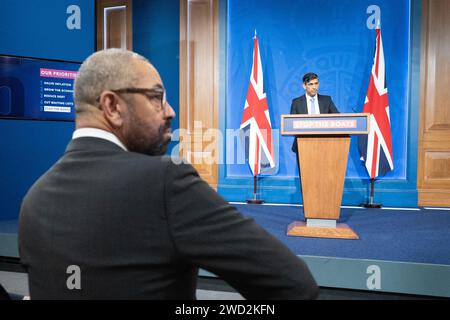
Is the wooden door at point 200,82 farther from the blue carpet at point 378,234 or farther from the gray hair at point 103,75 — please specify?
the gray hair at point 103,75

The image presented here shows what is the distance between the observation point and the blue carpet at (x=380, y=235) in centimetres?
239

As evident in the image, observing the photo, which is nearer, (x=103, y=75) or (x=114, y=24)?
(x=103, y=75)

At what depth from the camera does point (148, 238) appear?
609mm

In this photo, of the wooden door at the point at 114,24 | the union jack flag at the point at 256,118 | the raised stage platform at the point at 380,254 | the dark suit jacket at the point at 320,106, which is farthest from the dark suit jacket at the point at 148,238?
the wooden door at the point at 114,24

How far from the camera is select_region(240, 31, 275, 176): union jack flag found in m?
4.68

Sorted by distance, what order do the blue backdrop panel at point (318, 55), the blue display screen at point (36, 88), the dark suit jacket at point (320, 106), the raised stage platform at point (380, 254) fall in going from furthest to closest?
the blue backdrop panel at point (318, 55) < the dark suit jacket at point (320, 106) < the blue display screen at point (36, 88) < the raised stage platform at point (380, 254)

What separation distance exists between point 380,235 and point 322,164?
70 cm

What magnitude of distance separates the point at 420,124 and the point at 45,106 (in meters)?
4.06

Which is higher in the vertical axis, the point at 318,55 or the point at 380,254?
the point at 318,55

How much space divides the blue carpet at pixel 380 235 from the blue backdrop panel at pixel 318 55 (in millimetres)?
829

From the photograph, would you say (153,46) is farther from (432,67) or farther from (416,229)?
(416,229)

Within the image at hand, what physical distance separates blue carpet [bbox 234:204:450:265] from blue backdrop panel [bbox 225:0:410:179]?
32.7 inches

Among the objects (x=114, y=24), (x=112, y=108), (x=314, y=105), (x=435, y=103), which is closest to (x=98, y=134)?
(x=112, y=108)

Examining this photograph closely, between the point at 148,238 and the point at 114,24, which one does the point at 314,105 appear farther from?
the point at 148,238
